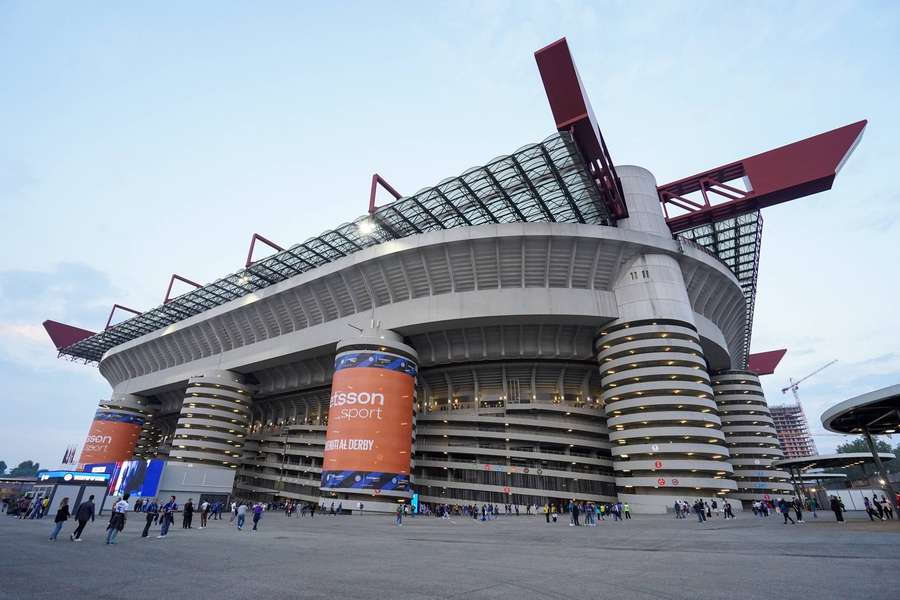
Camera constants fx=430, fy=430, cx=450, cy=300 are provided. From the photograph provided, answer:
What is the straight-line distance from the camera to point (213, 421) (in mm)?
61969

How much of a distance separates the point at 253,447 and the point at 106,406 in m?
31.1

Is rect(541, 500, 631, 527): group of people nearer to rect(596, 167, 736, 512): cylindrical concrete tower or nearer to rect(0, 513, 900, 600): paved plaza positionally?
rect(596, 167, 736, 512): cylindrical concrete tower

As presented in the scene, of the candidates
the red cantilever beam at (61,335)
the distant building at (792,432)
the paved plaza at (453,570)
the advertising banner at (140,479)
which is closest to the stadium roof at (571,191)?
the advertising banner at (140,479)

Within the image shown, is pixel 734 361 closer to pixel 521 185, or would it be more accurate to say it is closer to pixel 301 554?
pixel 521 185

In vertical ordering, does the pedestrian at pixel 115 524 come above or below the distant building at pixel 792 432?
below

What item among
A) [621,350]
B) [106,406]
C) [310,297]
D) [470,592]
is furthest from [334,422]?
[106,406]

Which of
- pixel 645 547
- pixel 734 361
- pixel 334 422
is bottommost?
pixel 645 547

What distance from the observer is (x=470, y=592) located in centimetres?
735

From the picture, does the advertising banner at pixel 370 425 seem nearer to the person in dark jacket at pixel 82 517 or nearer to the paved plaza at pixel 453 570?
the paved plaza at pixel 453 570

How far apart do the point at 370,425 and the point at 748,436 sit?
5468cm

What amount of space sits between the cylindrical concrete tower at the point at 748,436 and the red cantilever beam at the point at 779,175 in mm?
28833

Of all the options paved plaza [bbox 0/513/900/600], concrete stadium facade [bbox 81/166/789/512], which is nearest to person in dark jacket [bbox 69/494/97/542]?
paved plaza [bbox 0/513/900/600]

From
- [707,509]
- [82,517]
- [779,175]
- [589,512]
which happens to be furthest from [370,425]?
[779,175]

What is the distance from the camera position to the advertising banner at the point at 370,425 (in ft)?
135
